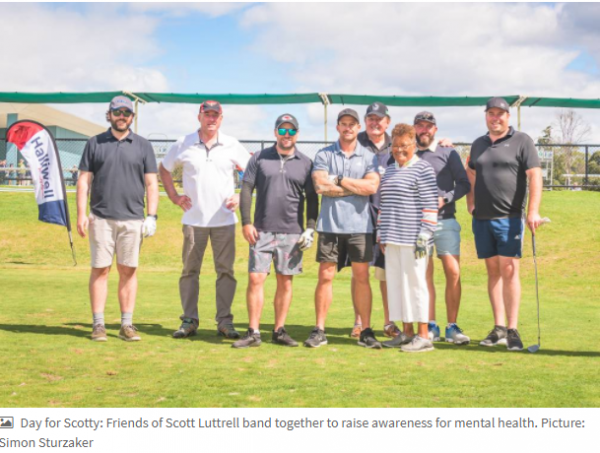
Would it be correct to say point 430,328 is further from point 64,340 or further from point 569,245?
point 569,245

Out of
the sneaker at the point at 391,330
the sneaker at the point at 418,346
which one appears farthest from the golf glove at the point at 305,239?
the sneaker at the point at 391,330

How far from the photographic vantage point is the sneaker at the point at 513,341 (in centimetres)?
650

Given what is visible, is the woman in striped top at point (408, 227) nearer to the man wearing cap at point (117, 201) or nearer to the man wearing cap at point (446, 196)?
the man wearing cap at point (446, 196)

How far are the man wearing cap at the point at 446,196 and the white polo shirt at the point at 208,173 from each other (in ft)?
5.99

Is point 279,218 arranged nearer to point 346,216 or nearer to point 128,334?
point 346,216

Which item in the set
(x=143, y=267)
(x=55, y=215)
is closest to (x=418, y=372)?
(x=55, y=215)

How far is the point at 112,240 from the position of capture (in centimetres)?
702

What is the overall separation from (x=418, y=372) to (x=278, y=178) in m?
2.27

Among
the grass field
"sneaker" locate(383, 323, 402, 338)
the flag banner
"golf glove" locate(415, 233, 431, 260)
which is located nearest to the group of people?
"golf glove" locate(415, 233, 431, 260)

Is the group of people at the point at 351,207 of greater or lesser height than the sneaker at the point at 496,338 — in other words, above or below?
above

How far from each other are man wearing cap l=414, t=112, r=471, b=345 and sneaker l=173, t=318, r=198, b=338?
237 cm

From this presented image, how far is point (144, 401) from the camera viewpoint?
15.3 ft

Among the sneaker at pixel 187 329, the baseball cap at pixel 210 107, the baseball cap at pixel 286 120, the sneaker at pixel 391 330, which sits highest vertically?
the baseball cap at pixel 210 107

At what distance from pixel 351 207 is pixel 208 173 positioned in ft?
5.14
